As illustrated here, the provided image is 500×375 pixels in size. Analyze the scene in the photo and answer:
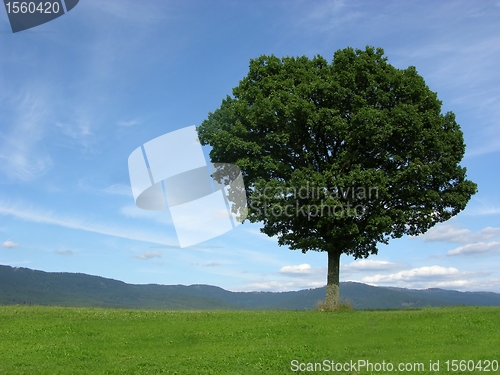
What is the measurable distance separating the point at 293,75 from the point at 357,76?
5022 mm

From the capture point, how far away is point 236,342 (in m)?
23.4

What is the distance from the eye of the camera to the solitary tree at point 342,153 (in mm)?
33406

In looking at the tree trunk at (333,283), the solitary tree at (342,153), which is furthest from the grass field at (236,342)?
the solitary tree at (342,153)

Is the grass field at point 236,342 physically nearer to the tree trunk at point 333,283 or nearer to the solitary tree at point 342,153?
the tree trunk at point 333,283

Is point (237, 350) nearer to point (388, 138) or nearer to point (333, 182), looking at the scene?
point (333, 182)

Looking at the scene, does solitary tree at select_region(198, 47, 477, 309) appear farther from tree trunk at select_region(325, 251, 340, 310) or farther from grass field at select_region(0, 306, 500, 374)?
grass field at select_region(0, 306, 500, 374)

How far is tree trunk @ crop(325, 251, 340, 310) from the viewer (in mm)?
35750

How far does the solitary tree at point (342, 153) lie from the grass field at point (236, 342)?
7265mm

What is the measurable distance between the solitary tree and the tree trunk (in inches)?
3.0

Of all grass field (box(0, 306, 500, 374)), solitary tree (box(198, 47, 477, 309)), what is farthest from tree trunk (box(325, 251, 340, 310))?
grass field (box(0, 306, 500, 374))

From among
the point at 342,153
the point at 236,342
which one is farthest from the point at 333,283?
the point at 236,342

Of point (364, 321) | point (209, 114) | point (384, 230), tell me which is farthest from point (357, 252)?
point (209, 114)

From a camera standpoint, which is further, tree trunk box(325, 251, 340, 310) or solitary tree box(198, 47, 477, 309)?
tree trunk box(325, 251, 340, 310)

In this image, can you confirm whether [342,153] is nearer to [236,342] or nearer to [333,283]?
[333,283]
